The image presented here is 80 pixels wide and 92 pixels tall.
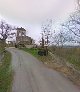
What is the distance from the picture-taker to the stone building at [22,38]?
13138 cm

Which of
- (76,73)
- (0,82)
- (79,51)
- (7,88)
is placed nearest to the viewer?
(7,88)

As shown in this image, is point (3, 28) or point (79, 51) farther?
point (3, 28)

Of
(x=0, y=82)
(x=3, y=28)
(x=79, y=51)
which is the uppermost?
(x=3, y=28)

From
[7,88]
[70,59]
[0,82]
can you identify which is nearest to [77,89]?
[7,88]

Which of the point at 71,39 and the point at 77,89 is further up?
the point at 71,39

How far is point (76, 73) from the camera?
22.3 m

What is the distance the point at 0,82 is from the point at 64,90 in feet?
21.7

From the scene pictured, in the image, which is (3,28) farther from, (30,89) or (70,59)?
(30,89)

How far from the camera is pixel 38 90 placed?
1622cm

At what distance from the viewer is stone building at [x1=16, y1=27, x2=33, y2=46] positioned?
131 metres

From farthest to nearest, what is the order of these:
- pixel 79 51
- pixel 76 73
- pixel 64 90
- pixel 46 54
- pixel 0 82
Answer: pixel 46 54
pixel 79 51
pixel 76 73
pixel 0 82
pixel 64 90

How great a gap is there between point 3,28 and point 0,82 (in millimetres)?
101878

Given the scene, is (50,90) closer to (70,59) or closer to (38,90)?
(38,90)

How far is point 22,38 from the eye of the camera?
140125mm
